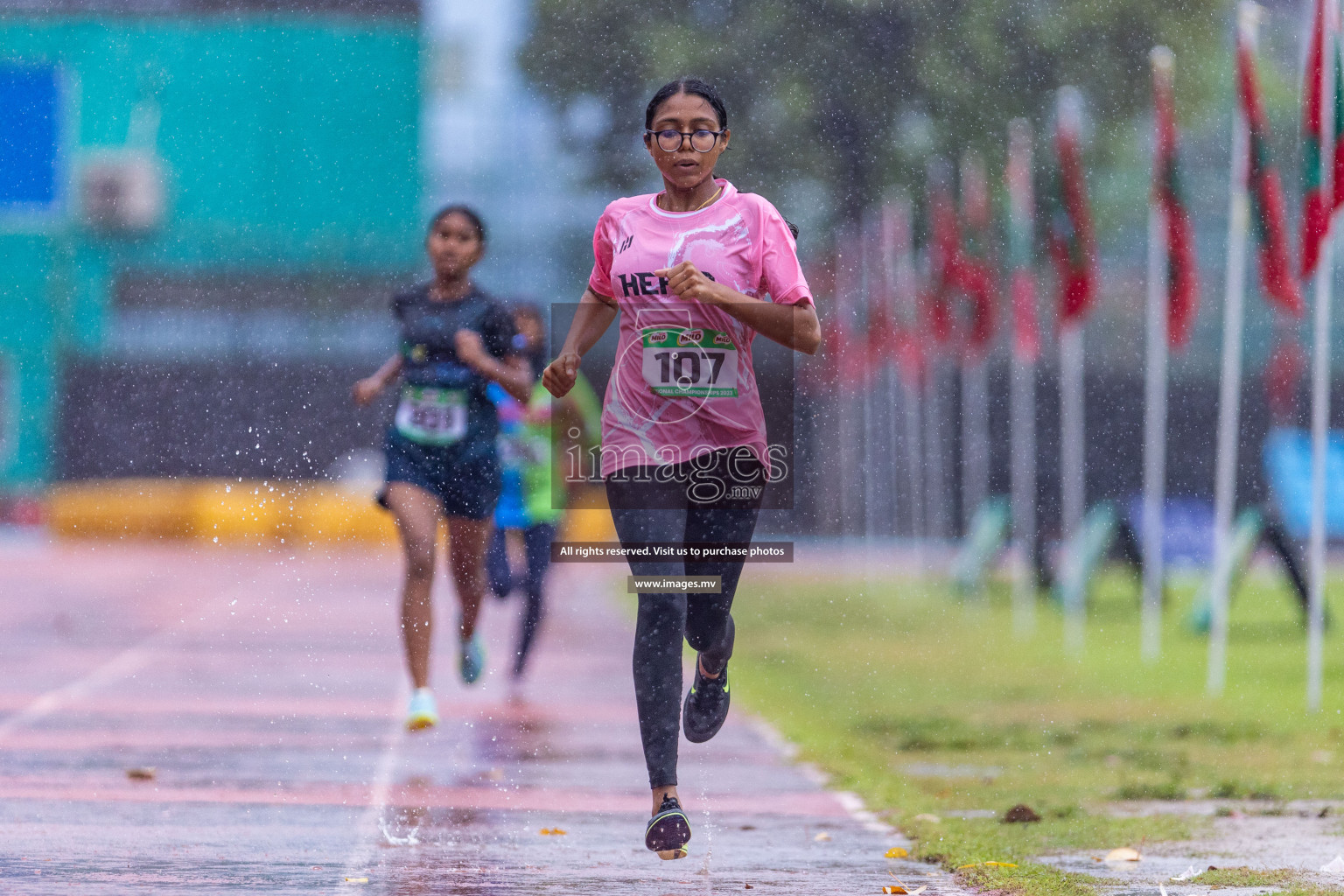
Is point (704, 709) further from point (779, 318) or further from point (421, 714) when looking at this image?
point (421, 714)

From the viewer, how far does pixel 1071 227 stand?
1495cm

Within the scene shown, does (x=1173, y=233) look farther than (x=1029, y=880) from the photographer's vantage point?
Yes

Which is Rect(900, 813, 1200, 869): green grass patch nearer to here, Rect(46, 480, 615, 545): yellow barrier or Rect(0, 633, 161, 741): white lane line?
Rect(0, 633, 161, 741): white lane line

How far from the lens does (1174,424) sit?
32.9 m

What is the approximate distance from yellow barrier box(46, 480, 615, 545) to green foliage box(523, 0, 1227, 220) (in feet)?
21.1

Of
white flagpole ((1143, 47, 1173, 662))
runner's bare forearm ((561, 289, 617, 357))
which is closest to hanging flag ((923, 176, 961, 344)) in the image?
white flagpole ((1143, 47, 1173, 662))

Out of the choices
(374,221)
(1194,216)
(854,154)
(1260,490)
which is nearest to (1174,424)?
(1260,490)

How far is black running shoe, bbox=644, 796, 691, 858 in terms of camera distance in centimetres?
525

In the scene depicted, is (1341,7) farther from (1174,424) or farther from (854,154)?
(1174,424)

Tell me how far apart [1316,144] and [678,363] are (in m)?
6.08

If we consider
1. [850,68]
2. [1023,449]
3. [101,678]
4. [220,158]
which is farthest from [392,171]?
[101,678]

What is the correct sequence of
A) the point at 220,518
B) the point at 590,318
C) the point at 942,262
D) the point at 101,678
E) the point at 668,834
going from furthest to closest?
the point at 220,518 < the point at 942,262 < the point at 101,678 < the point at 590,318 < the point at 668,834

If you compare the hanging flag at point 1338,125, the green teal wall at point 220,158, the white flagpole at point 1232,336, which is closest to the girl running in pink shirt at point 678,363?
the hanging flag at point 1338,125

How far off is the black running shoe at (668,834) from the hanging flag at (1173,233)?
8646mm
